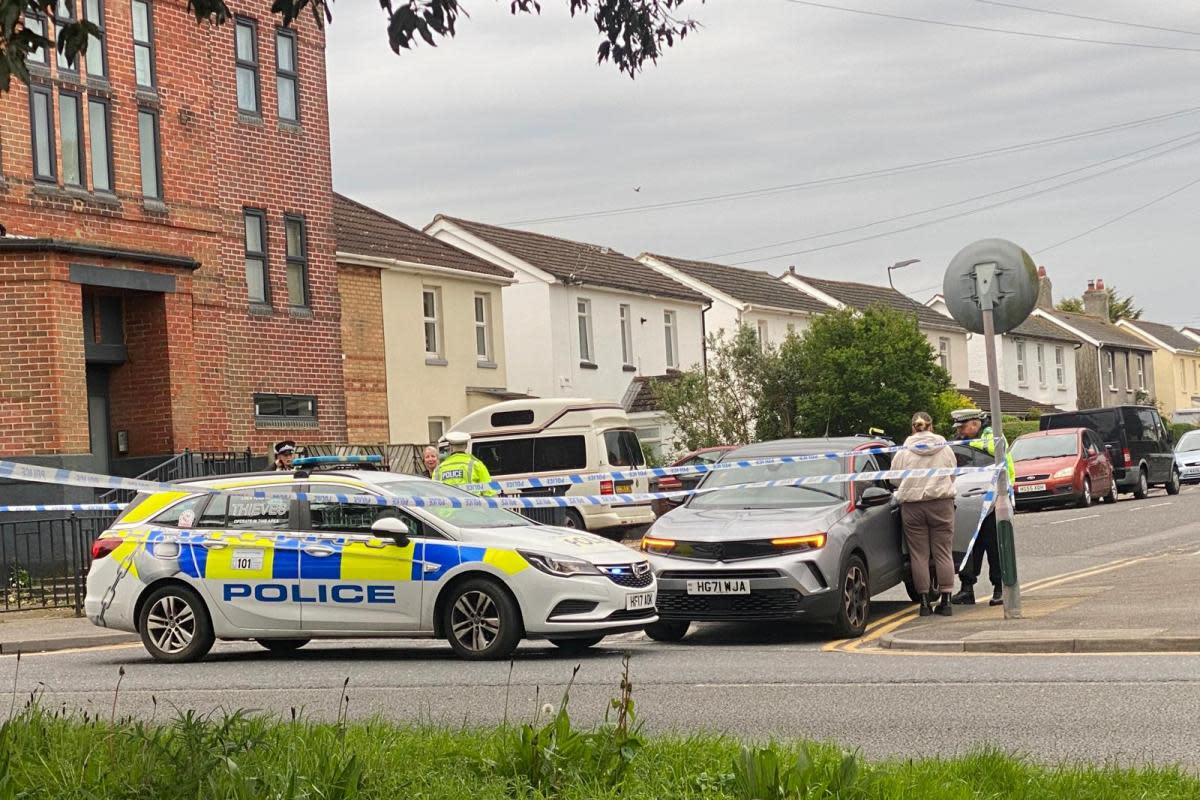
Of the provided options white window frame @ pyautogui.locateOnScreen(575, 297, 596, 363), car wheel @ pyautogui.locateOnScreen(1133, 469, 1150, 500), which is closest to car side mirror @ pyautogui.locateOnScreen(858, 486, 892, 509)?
car wheel @ pyautogui.locateOnScreen(1133, 469, 1150, 500)

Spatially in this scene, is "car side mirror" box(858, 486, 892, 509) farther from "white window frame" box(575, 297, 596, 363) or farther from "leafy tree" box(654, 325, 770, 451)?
"white window frame" box(575, 297, 596, 363)

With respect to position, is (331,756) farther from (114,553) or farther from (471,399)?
(471,399)

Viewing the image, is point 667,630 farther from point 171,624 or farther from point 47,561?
point 47,561

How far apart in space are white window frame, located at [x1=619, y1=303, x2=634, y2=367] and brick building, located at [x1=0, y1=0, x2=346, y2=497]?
53.8 feet

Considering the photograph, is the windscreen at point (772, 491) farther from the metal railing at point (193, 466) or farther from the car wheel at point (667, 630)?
the metal railing at point (193, 466)

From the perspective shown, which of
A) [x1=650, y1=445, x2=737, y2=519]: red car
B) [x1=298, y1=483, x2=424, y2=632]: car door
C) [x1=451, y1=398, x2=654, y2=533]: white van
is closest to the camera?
[x1=298, y1=483, x2=424, y2=632]: car door

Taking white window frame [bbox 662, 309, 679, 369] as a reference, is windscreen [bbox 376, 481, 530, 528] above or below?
below

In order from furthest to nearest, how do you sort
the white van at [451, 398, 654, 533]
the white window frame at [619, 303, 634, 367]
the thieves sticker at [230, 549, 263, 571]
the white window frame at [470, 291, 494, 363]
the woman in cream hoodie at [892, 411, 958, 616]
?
the white window frame at [619, 303, 634, 367]
the white window frame at [470, 291, 494, 363]
the white van at [451, 398, 654, 533]
the woman in cream hoodie at [892, 411, 958, 616]
the thieves sticker at [230, 549, 263, 571]

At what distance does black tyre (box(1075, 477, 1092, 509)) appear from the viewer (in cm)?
3553

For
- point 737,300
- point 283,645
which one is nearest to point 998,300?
point 283,645

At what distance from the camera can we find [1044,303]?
83.3 m

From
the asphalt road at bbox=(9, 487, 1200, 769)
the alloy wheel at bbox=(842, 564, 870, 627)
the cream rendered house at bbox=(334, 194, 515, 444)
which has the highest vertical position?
the cream rendered house at bbox=(334, 194, 515, 444)

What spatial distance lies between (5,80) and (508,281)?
33537 millimetres

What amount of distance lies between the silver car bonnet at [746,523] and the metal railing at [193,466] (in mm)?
11738
